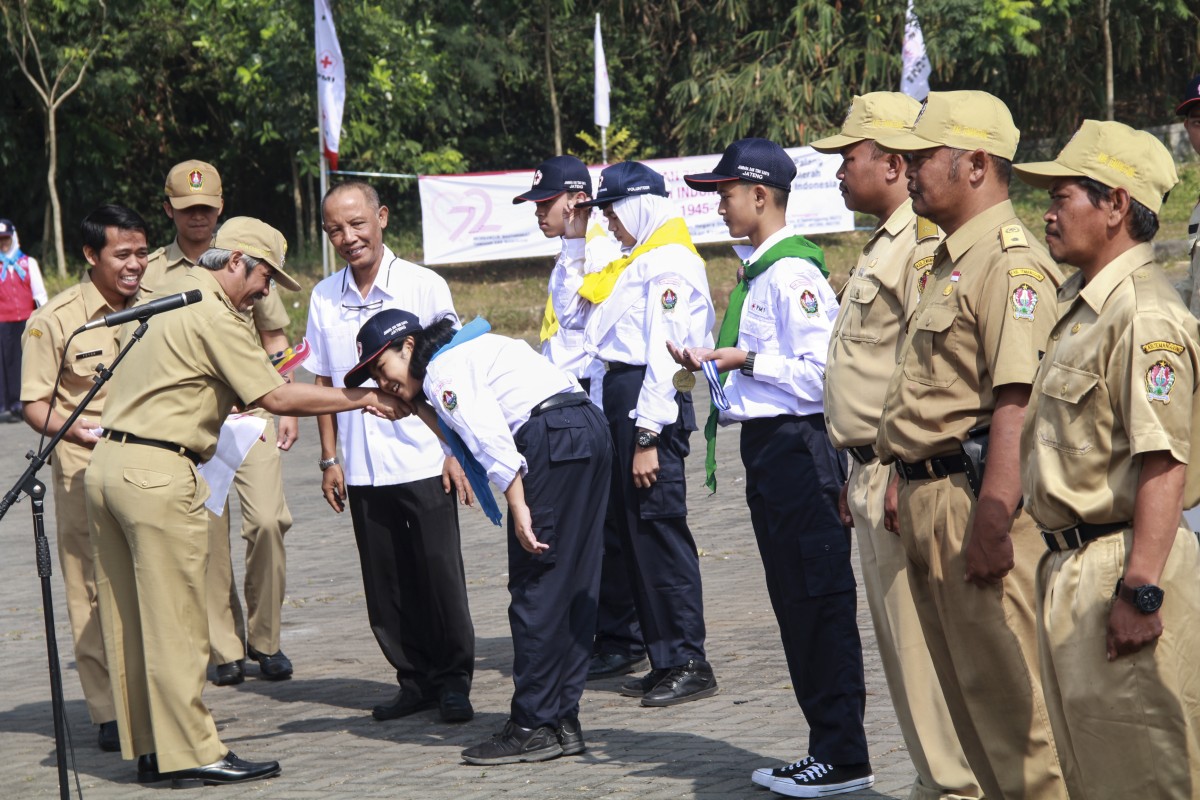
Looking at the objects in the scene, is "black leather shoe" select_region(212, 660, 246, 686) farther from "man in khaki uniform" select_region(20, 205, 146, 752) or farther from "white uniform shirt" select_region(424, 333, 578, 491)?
"white uniform shirt" select_region(424, 333, 578, 491)

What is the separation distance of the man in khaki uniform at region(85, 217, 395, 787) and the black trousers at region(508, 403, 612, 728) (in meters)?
0.62

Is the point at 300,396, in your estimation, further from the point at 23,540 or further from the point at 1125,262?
the point at 23,540

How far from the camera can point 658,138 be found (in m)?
32.6

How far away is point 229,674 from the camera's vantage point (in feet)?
24.0

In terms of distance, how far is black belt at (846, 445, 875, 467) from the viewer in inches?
183

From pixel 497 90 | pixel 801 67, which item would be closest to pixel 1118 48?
pixel 801 67

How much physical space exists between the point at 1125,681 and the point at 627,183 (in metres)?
3.79

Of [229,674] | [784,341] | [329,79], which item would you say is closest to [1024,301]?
[784,341]

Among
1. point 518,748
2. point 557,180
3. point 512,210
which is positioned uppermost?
point 512,210

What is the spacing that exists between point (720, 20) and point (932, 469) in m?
26.4

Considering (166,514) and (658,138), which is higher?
(658,138)

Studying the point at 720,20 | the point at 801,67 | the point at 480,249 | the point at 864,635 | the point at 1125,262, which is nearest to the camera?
the point at 1125,262

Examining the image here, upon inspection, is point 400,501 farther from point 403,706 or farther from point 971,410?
point 971,410

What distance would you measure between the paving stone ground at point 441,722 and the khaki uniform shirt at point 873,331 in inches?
52.9
